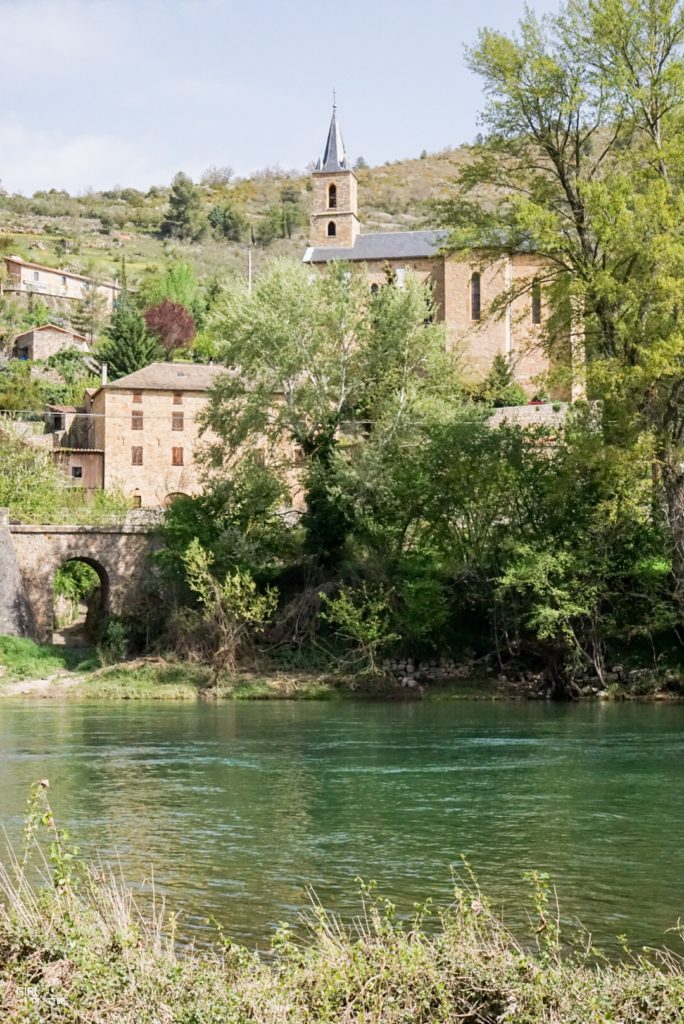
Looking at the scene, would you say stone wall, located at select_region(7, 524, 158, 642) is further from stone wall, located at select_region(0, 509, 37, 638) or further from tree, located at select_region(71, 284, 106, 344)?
tree, located at select_region(71, 284, 106, 344)

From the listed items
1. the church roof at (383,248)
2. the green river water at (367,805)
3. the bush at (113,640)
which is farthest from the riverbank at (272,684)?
the church roof at (383,248)

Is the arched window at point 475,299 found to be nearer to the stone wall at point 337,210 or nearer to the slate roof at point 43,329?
the stone wall at point 337,210

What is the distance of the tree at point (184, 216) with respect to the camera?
137625 millimetres

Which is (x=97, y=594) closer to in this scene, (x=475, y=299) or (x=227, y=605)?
(x=227, y=605)

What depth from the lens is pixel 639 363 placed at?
1169 inches

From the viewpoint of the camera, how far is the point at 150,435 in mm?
59375

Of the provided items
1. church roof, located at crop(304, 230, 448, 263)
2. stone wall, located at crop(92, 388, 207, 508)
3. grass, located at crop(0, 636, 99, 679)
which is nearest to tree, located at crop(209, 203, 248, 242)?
church roof, located at crop(304, 230, 448, 263)

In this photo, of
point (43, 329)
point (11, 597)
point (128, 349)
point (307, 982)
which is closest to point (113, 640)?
point (11, 597)

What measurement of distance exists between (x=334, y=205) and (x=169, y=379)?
21.5 meters

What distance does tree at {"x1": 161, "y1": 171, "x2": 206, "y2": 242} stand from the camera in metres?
138

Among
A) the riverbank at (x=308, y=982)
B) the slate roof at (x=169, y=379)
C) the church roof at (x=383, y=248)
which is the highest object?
the church roof at (x=383, y=248)

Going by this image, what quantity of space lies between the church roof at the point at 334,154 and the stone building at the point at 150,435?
75.0ft

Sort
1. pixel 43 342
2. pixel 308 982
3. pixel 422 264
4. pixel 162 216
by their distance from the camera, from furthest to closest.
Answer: pixel 162 216, pixel 43 342, pixel 422 264, pixel 308 982

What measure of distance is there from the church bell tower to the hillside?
25.2 metres
